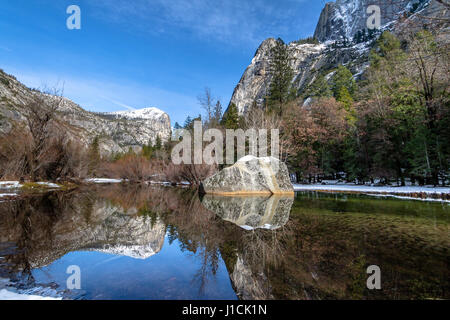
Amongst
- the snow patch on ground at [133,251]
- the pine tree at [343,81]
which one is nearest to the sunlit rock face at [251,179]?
the snow patch on ground at [133,251]

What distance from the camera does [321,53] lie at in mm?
86438

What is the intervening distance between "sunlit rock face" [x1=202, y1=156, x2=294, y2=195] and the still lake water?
7922 millimetres

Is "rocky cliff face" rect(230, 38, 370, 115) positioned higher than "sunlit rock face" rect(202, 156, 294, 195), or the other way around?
"rocky cliff face" rect(230, 38, 370, 115)

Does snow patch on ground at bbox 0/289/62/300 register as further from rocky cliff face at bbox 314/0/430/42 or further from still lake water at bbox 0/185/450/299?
rocky cliff face at bbox 314/0/430/42

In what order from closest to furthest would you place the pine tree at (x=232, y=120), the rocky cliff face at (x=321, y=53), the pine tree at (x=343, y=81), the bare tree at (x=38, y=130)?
the bare tree at (x=38, y=130), the pine tree at (x=232, y=120), the pine tree at (x=343, y=81), the rocky cliff face at (x=321, y=53)

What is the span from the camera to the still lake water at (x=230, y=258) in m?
2.32

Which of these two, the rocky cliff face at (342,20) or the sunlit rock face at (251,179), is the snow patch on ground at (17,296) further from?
the rocky cliff face at (342,20)

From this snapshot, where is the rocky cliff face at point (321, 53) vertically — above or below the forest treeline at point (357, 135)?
above

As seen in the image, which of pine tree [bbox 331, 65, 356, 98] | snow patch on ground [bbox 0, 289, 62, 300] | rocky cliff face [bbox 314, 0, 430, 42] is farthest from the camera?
rocky cliff face [bbox 314, 0, 430, 42]

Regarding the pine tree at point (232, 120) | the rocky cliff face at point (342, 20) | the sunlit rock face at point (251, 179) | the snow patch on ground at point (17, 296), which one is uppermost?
the rocky cliff face at point (342, 20)

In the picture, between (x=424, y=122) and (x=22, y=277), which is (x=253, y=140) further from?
(x=22, y=277)

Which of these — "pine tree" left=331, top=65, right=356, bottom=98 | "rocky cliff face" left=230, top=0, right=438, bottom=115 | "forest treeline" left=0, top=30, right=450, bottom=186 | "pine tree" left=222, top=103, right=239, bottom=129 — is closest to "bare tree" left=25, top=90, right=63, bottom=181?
"forest treeline" left=0, top=30, right=450, bottom=186

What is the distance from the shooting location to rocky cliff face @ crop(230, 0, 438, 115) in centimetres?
7300

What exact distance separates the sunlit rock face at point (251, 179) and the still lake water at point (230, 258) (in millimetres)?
7922
